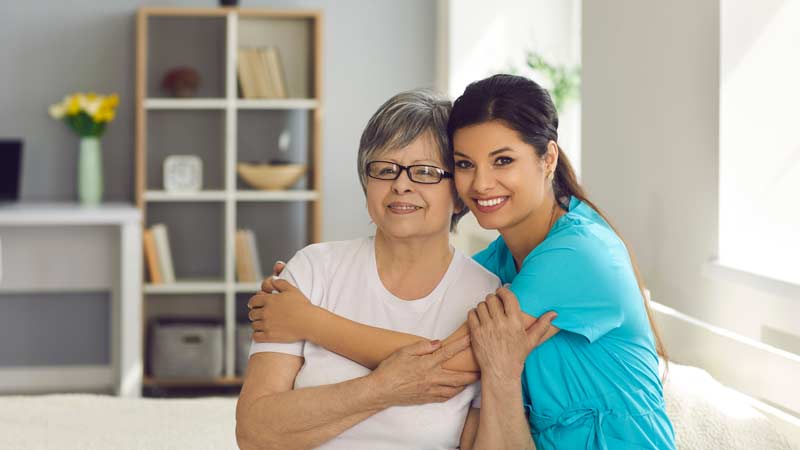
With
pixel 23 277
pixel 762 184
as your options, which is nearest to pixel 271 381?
pixel 762 184

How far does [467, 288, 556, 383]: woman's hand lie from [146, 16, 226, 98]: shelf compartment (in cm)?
317

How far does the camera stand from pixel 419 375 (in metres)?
1.39

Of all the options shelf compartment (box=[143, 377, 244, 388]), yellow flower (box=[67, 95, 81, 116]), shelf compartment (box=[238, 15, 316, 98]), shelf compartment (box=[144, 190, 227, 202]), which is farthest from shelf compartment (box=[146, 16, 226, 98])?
shelf compartment (box=[143, 377, 244, 388])

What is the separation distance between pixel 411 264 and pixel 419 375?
23cm

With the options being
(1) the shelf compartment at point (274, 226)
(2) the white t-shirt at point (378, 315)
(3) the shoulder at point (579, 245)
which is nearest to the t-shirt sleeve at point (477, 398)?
(2) the white t-shirt at point (378, 315)

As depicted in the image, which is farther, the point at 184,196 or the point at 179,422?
the point at 184,196

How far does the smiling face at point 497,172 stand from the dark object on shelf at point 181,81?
2.91 meters

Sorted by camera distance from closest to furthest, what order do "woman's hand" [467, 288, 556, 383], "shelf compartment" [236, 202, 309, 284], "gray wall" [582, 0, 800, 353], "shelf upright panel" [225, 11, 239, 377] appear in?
"woman's hand" [467, 288, 556, 383] < "gray wall" [582, 0, 800, 353] < "shelf upright panel" [225, 11, 239, 377] < "shelf compartment" [236, 202, 309, 284]

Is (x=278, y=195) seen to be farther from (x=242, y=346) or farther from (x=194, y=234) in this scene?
(x=242, y=346)

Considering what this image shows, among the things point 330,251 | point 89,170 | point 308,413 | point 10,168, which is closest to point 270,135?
point 89,170

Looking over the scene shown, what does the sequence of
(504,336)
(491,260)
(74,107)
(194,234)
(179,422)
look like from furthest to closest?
(194,234) < (74,107) < (179,422) < (491,260) < (504,336)

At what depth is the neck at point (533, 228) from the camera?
A: 1558 millimetres

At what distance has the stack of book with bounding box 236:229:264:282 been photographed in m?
A: 4.12

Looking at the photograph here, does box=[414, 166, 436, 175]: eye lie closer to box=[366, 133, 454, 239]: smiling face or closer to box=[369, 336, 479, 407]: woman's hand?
box=[366, 133, 454, 239]: smiling face
